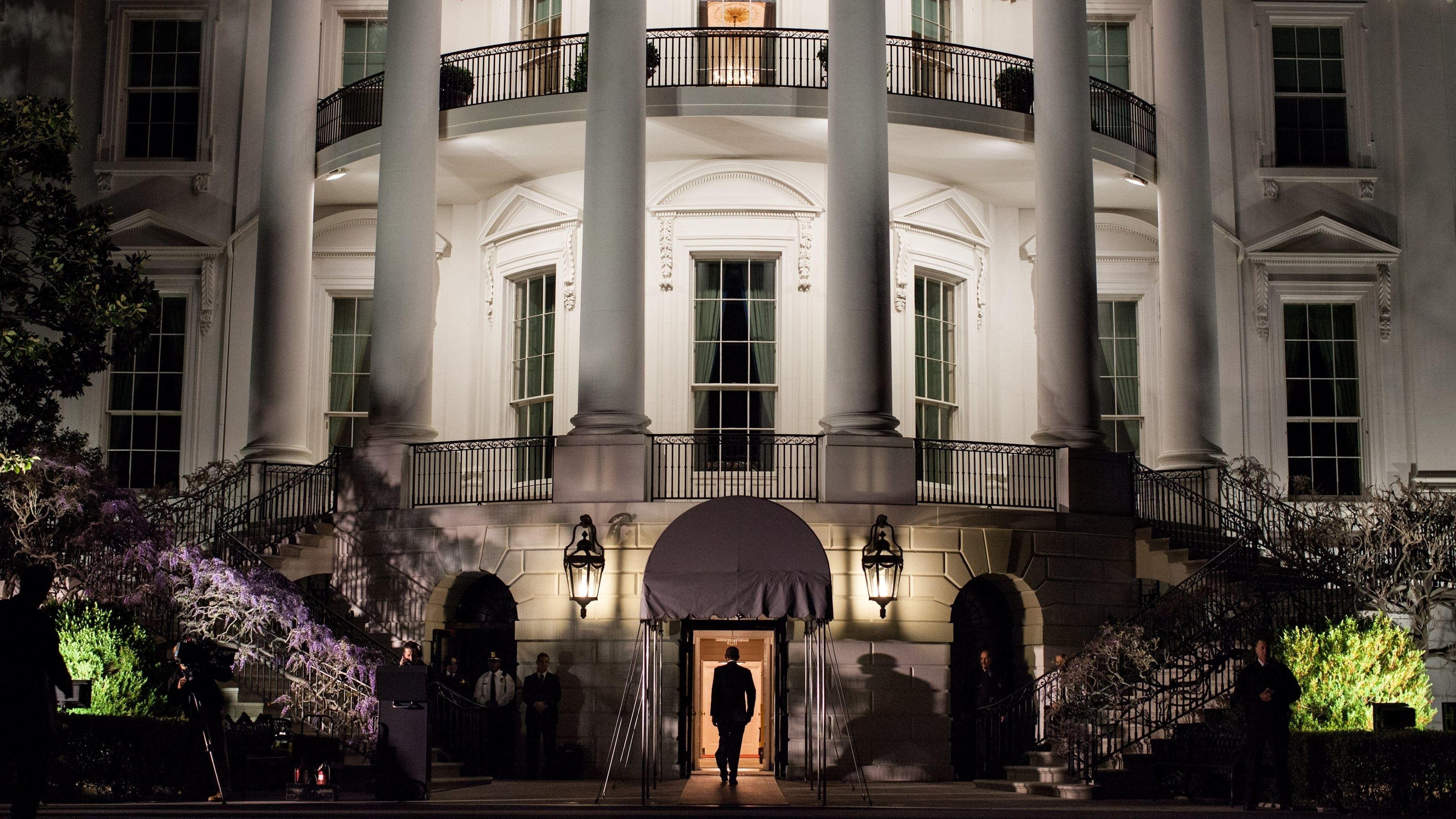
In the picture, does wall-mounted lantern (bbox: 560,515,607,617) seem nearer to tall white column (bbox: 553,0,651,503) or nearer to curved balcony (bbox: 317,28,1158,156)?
tall white column (bbox: 553,0,651,503)

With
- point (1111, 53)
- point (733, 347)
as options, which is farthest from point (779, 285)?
point (1111, 53)

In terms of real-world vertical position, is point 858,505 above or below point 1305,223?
below

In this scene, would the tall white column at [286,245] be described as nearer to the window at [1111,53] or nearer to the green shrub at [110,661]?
the green shrub at [110,661]

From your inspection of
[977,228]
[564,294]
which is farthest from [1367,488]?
[564,294]

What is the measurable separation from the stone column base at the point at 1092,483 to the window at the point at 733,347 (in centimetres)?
457

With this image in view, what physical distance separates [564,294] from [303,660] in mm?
8344

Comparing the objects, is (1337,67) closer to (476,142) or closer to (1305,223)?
(1305,223)

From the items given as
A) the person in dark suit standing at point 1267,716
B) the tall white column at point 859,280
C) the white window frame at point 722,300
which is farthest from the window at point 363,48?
the person in dark suit standing at point 1267,716

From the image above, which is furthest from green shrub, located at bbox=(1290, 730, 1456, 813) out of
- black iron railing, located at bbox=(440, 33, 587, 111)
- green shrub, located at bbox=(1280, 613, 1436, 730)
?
black iron railing, located at bbox=(440, 33, 587, 111)

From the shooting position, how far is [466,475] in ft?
78.5

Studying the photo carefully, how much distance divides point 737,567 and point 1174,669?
664 centimetres

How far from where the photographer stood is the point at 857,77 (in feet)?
77.8

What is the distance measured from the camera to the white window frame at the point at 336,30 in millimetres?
29578

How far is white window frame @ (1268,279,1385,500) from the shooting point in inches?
1115
